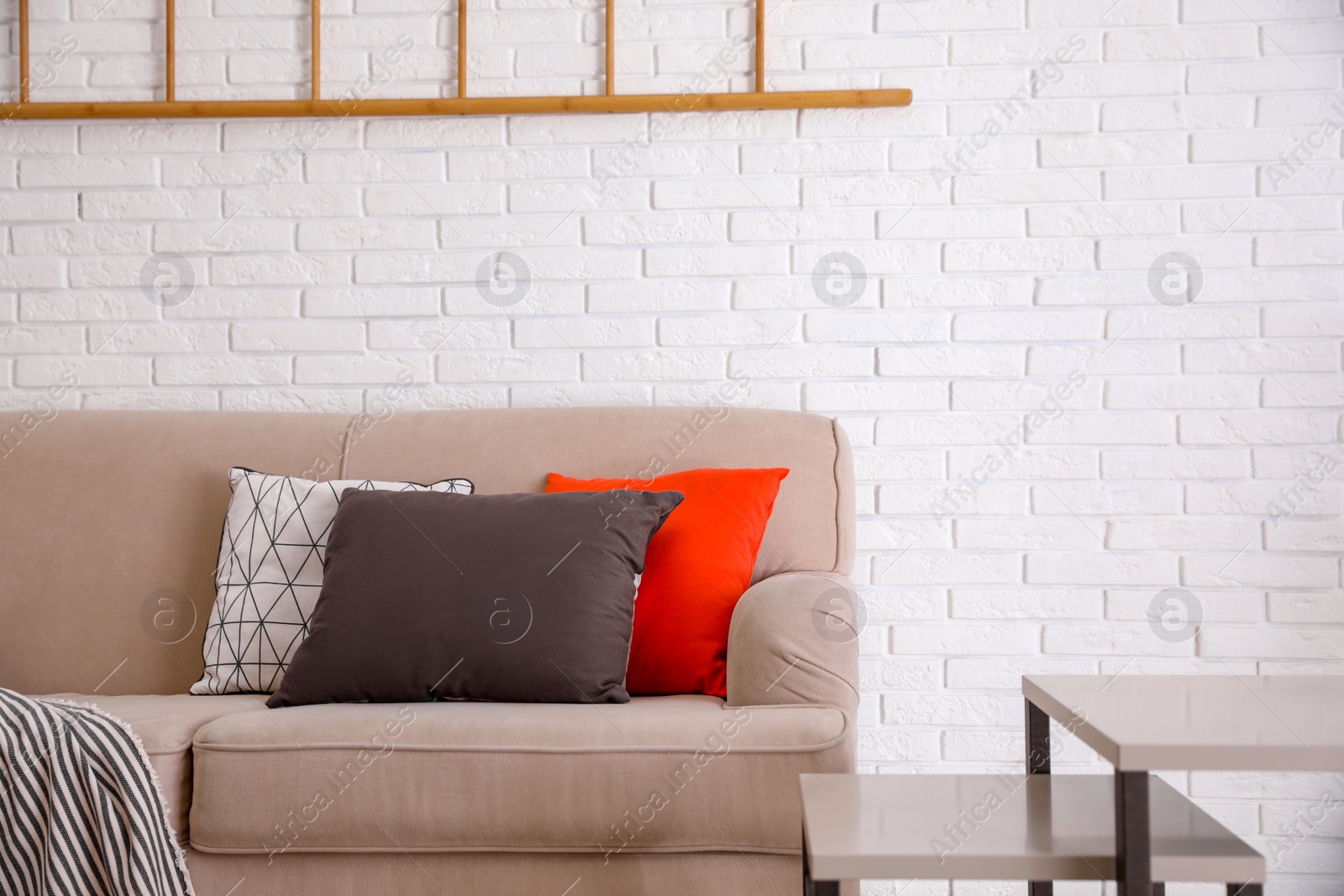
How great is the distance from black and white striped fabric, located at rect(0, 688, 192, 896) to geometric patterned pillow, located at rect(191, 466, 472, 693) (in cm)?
39

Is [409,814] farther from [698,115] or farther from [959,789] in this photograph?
[698,115]

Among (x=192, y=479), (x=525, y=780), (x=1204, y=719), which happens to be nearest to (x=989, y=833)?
(x=1204, y=719)

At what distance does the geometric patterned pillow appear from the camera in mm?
1674

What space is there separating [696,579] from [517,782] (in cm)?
51

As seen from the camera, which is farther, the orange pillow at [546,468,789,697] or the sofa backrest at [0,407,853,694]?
the sofa backrest at [0,407,853,694]

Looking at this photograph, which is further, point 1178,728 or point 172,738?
point 172,738

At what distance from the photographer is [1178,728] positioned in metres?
1.02

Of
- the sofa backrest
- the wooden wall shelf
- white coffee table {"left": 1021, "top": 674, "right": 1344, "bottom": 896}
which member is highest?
the wooden wall shelf

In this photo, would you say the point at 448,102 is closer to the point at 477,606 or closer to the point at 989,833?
the point at 477,606

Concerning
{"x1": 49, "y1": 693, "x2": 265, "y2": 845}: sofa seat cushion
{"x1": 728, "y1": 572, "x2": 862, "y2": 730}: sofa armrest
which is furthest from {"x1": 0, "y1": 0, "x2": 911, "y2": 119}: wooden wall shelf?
{"x1": 49, "y1": 693, "x2": 265, "y2": 845}: sofa seat cushion

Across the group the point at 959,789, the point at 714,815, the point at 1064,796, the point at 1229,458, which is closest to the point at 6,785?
the point at 714,815

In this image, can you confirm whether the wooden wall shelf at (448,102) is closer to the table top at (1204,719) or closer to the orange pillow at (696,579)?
the orange pillow at (696,579)

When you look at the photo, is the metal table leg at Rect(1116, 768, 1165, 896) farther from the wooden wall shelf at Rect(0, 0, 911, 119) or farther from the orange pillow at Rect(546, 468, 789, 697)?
the wooden wall shelf at Rect(0, 0, 911, 119)

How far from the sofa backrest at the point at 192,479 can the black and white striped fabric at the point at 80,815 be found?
1.76 ft
